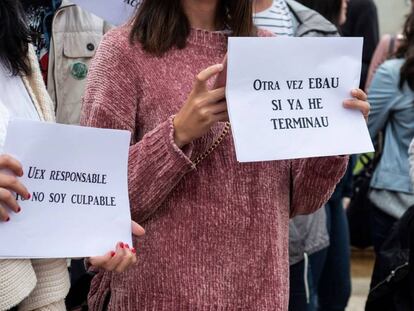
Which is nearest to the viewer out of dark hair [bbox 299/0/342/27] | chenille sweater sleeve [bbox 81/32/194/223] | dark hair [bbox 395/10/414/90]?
chenille sweater sleeve [bbox 81/32/194/223]

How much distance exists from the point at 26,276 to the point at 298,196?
2.36ft

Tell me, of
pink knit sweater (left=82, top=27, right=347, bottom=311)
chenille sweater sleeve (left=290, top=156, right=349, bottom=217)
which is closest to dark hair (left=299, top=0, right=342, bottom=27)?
chenille sweater sleeve (left=290, top=156, right=349, bottom=217)

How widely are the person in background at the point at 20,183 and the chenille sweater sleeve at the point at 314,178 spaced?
0.45m

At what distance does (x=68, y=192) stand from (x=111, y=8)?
916 millimetres

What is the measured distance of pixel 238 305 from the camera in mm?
1963

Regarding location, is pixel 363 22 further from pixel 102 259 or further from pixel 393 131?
pixel 102 259

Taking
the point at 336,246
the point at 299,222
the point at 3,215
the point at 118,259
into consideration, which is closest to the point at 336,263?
the point at 336,246

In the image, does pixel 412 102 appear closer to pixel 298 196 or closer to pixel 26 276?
pixel 298 196

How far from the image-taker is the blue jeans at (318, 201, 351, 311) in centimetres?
392

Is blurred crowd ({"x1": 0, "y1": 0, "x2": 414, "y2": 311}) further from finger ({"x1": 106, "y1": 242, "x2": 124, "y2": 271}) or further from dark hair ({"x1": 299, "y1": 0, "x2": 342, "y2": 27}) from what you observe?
dark hair ({"x1": 299, "y1": 0, "x2": 342, "y2": 27})

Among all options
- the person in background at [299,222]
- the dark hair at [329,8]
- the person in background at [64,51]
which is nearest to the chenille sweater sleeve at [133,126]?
the person in background at [64,51]

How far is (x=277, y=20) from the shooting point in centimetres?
320

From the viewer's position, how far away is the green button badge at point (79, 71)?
2.75 meters

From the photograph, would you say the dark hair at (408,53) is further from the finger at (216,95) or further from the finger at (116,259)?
the finger at (116,259)
